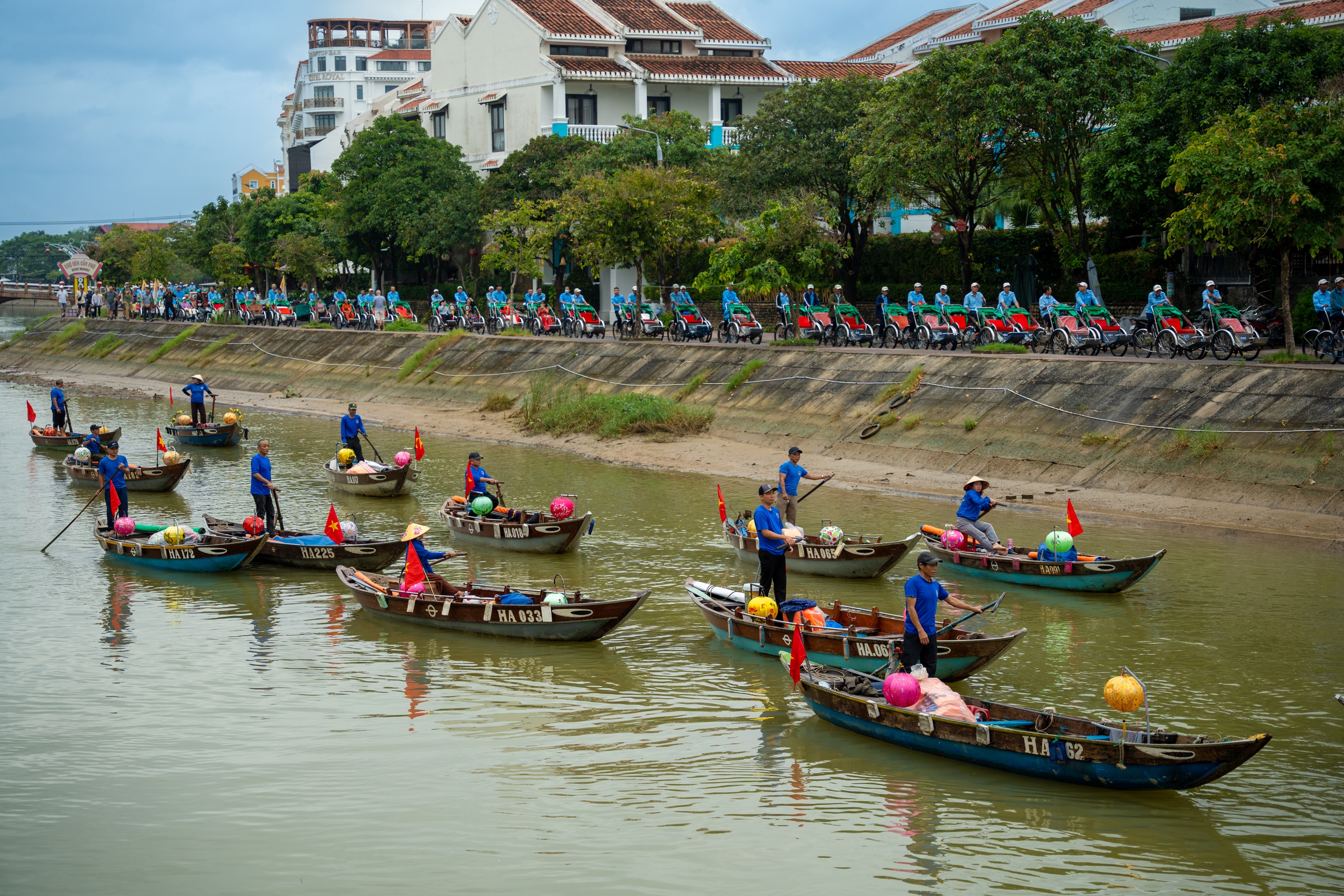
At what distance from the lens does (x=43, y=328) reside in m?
79.6

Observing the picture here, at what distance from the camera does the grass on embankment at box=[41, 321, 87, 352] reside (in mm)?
73625

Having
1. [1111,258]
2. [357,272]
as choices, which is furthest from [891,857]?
[357,272]

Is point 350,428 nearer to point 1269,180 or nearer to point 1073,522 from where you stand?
point 1073,522

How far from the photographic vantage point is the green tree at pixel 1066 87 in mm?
35250

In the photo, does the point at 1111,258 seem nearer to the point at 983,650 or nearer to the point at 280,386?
the point at 983,650

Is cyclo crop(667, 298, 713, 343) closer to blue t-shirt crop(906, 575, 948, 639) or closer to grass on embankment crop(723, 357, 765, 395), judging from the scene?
grass on embankment crop(723, 357, 765, 395)

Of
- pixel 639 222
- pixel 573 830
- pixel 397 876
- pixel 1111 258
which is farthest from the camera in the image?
pixel 639 222

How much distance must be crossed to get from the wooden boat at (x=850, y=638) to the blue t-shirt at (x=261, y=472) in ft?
29.1

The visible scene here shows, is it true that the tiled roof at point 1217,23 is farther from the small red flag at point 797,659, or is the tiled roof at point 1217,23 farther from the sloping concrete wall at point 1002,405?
the small red flag at point 797,659

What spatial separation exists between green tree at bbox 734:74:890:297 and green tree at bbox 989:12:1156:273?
7.10 meters

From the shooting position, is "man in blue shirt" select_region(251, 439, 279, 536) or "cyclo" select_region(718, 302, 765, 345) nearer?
"man in blue shirt" select_region(251, 439, 279, 536)

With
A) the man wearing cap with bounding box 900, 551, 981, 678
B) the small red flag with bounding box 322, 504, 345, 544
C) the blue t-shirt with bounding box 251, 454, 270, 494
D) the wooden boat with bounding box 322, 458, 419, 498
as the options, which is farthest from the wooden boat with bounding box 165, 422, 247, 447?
the man wearing cap with bounding box 900, 551, 981, 678

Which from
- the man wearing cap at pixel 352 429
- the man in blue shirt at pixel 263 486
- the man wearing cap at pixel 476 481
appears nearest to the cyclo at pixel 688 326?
the man wearing cap at pixel 352 429

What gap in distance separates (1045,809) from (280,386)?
4712cm
